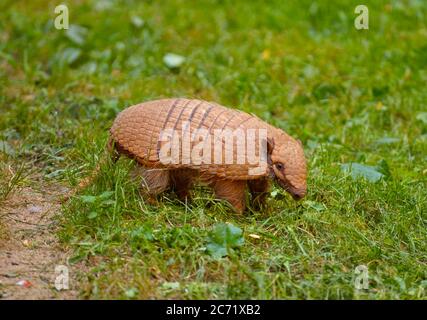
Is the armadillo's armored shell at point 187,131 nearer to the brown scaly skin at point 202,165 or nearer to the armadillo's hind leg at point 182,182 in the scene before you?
the brown scaly skin at point 202,165

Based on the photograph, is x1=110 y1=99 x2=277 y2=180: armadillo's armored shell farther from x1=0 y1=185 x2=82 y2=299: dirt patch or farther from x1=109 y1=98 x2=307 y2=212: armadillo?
x1=0 y1=185 x2=82 y2=299: dirt patch

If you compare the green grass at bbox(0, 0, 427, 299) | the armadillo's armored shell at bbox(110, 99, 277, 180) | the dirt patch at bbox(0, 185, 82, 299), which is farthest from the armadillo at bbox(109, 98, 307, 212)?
the dirt patch at bbox(0, 185, 82, 299)

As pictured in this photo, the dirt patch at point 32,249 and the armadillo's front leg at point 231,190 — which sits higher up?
the armadillo's front leg at point 231,190

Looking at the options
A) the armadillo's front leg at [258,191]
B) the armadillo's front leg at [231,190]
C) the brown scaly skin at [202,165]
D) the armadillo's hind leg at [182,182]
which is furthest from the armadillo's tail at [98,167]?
the armadillo's front leg at [258,191]

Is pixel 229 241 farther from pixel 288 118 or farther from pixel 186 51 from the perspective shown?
pixel 186 51

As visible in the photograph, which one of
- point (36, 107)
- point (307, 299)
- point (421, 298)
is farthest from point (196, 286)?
point (36, 107)

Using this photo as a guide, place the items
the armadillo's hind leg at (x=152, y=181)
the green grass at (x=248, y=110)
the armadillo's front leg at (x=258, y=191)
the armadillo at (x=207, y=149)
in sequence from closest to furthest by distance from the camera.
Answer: the green grass at (x=248, y=110), the armadillo at (x=207, y=149), the armadillo's hind leg at (x=152, y=181), the armadillo's front leg at (x=258, y=191)

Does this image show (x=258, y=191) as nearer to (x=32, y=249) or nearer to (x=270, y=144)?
(x=270, y=144)
